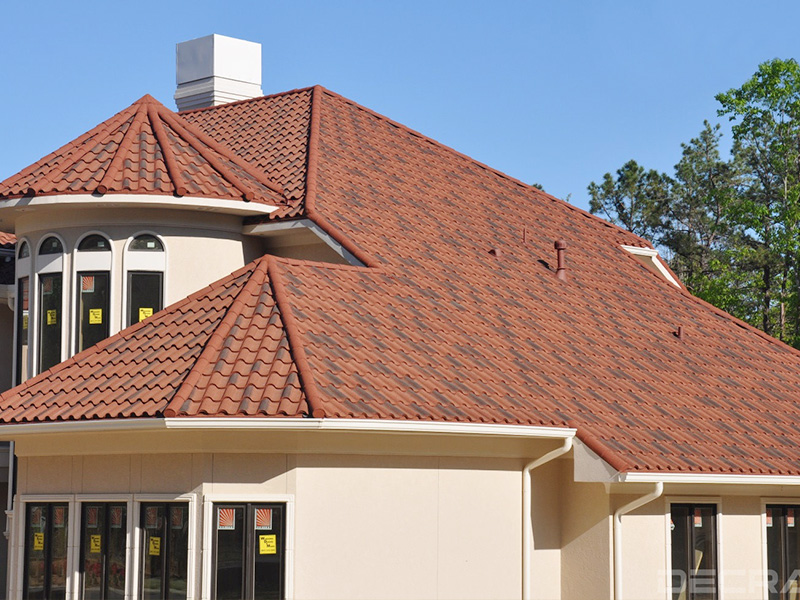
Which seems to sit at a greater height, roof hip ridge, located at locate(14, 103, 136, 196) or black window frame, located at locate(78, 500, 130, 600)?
roof hip ridge, located at locate(14, 103, 136, 196)

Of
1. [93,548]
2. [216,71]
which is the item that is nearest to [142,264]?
[93,548]

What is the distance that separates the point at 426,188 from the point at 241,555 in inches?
373

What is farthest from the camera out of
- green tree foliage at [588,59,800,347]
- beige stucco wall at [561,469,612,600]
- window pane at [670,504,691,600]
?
green tree foliage at [588,59,800,347]

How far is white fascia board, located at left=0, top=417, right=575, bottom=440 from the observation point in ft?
44.4

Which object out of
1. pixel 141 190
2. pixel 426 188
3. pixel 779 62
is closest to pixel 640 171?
pixel 779 62

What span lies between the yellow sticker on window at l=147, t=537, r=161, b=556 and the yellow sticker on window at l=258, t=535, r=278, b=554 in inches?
51.0

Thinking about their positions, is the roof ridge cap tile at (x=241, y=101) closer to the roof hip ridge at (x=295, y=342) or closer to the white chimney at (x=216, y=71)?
the white chimney at (x=216, y=71)

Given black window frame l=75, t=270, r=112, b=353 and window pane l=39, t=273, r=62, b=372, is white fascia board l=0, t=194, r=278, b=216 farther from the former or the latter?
window pane l=39, t=273, r=62, b=372

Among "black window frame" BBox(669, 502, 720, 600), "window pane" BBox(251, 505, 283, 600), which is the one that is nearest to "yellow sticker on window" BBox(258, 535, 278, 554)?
"window pane" BBox(251, 505, 283, 600)

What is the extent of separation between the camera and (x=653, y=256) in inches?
971

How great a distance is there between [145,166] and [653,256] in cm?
1053

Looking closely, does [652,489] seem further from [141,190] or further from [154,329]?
[141,190]

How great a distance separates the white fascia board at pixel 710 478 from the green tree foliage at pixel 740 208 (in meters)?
24.5

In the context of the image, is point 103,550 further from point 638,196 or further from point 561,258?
point 638,196
